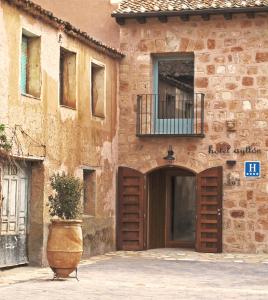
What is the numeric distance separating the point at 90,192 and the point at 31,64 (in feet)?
13.3

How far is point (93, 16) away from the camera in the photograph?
2073cm

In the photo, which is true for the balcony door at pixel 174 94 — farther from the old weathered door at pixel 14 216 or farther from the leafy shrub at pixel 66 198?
the leafy shrub at pixel 66 198

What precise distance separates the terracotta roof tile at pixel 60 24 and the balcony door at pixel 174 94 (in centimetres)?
115

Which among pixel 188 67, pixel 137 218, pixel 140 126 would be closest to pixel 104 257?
pixel 137 218

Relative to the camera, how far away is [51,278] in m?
13.5

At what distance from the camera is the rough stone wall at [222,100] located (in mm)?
19531

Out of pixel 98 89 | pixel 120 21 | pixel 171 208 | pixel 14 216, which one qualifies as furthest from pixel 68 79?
pixel 171 208

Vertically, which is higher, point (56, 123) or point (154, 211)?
point (56, 123)

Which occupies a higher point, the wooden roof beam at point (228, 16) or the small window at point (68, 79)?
the wooden roof beam at point (228, 16)

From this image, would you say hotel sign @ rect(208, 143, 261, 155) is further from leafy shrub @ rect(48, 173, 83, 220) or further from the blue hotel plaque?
A: leafy shrub @ rect(48, 173, 83, 220)

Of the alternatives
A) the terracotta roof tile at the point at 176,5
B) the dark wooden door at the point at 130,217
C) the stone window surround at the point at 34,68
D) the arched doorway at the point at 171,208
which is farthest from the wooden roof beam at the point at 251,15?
the stone window surround at the point at 34,68

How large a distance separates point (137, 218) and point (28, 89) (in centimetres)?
549

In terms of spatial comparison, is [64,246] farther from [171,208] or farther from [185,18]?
[171,208]

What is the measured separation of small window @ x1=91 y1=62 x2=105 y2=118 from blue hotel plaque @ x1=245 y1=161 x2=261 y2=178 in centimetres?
349
